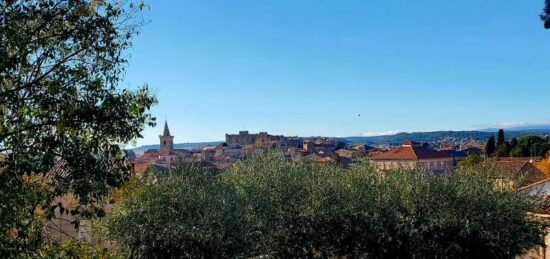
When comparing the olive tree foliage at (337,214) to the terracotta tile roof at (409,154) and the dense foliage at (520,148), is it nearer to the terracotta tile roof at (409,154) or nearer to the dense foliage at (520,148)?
the dense foliage at (520,148)

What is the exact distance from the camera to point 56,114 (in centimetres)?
573

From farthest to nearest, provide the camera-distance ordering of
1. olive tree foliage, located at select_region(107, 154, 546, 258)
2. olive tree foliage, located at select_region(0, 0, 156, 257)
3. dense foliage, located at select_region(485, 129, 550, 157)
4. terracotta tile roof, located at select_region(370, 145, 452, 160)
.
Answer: terracotta tile roof, located at select_region(370, 145, 452, 160), dense foliage, located at select_region(485, 129, 550, 157), olive tree foliage, located at select_region(107, 154, 546, 258), olive tree foliage, located at select_region(0, 0, 156, 257)

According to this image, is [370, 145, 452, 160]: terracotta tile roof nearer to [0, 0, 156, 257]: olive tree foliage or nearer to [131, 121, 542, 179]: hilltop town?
[131, 121, 542, 179]: hilltop town

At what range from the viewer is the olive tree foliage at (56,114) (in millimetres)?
5418

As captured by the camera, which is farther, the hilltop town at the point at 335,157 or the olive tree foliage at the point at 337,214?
the hilltop town at the point at 335,157

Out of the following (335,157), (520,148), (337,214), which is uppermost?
(335,157)

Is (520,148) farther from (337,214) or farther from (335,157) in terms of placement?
(337,214)

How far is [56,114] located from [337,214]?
510 inches

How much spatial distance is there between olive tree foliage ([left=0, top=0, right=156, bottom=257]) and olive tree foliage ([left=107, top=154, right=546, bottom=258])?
10.4 metres

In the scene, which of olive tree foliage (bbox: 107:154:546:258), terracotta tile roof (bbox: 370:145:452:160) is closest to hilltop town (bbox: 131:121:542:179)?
terracotta tile roof (bbox: 370:145:452:160)

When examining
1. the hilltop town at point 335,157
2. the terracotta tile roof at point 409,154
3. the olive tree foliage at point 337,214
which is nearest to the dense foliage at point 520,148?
the hilltop town at point 335,157

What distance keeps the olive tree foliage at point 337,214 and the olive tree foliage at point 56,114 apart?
34.2 ft

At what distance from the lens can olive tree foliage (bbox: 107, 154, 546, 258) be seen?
16562mm

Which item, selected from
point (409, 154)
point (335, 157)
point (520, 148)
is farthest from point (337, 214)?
point (409, 154)
